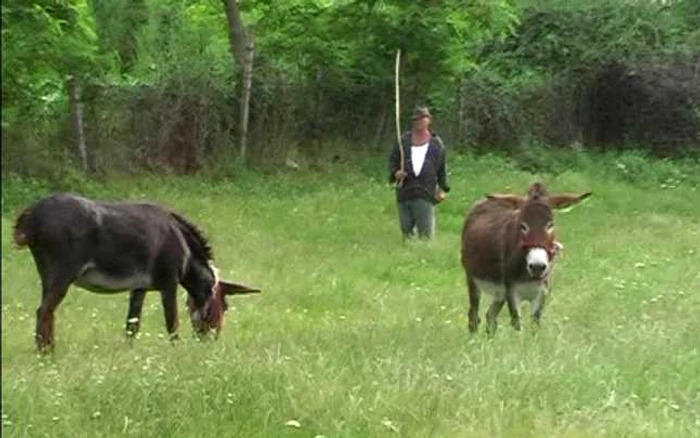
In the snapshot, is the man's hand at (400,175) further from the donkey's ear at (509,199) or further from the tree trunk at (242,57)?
the tree trunk at (242,57)

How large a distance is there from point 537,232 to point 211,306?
2.86m

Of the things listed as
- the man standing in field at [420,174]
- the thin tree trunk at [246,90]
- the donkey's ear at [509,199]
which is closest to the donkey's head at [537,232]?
the donkey's ear at [509,199]

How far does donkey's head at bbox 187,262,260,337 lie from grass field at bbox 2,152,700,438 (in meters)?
0.19

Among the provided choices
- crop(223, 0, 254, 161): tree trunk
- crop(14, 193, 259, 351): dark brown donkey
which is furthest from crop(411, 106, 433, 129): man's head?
crop(223, 0, 254, 161): tree trunk

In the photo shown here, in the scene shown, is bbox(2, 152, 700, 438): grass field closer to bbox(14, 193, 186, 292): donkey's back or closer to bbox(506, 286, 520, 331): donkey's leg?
bbox(14, 193, 186, 292): donkey's back

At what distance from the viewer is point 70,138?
22766mm

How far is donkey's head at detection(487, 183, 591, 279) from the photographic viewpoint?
9.88 meters

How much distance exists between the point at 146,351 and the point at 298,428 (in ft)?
9.19

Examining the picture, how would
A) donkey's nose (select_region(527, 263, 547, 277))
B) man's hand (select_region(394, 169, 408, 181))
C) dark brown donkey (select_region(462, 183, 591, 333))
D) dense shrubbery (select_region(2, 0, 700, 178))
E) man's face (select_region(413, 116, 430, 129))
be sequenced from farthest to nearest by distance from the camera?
1. dense shrubbery (select_region(2, 0, 700, 178))
2. man's hand (select_region(394, 169, 408, 181))
3. man's face (select_region(413, 116, 430, 129))
4. dark brown donkey (select_region(462, 183, 591, 333))
5. donkey's nose (select_region(527, 263, 547, 277))

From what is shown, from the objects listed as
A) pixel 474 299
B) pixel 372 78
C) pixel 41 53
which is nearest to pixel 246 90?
pixel 372 78

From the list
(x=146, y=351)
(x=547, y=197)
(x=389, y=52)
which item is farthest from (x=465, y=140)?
(x=146, y=351)

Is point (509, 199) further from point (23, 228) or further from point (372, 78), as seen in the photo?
point (372, 78)

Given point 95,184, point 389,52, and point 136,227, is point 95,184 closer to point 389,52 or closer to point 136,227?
point 389,52

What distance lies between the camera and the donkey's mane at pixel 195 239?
11297 millimetres
